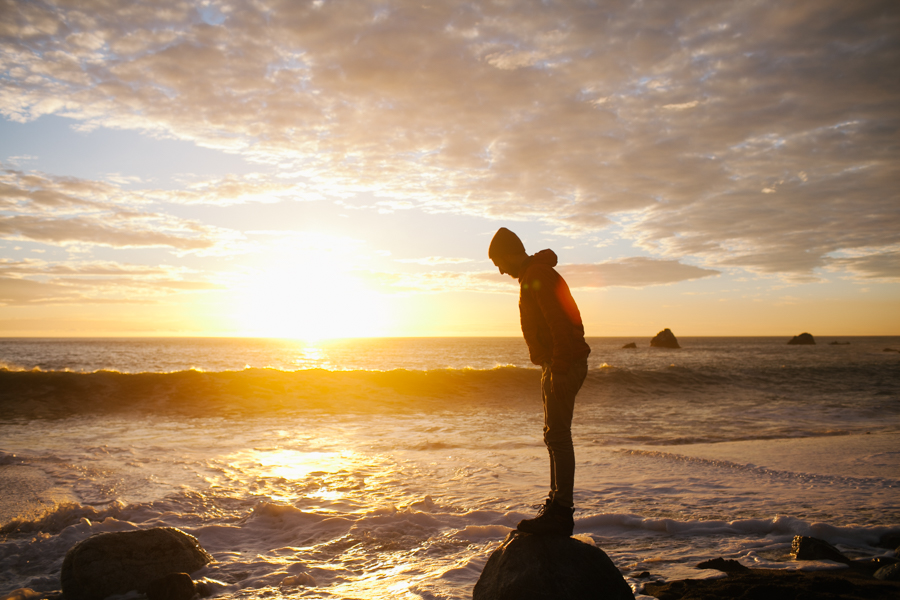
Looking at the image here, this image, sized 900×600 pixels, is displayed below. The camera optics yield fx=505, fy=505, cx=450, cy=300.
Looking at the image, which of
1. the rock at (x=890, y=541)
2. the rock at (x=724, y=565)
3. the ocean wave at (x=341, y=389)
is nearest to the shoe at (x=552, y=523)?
the rock at (x=724, y=565)

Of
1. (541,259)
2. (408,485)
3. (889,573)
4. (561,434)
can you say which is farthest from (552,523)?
(408,485)

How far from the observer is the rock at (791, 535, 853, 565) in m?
4.25

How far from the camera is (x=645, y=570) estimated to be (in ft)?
13.9

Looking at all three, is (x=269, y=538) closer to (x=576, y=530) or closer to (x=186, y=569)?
(x=186, y=569)

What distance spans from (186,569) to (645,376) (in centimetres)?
2207

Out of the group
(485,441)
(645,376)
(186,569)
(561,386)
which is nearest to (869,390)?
(645,376)

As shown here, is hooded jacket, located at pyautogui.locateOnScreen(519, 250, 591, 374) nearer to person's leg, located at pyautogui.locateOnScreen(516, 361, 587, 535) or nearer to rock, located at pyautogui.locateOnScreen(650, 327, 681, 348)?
person's leg, located at pyautogui.locateOnScreen(516, 361, 587, 535)

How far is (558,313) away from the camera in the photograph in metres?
3.73

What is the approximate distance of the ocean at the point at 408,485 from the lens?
4539 mm

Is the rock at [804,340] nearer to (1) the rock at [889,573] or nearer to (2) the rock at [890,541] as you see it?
(2) the rock at [890,541]

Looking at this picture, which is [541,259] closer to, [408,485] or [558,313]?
[558,313]

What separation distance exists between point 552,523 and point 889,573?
2569 millimetres

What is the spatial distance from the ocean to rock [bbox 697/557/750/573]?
0.43 feet

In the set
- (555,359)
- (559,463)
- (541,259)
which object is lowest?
(559,463)
